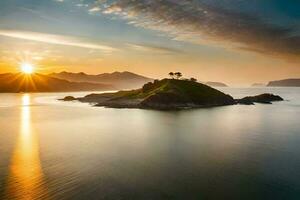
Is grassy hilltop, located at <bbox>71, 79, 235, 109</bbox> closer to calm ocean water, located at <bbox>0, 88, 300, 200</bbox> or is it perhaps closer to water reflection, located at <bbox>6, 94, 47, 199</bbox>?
calm ocean water, located at <bbox>0, 88, 300, 200</bbox>

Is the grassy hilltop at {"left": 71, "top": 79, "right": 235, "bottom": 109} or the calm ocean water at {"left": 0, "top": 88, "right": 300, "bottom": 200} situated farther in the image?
the grassy hilltop at {"left": 71, "top": 79, "right": 235, "bottom": 109}

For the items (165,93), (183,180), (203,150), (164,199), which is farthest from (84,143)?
(165,93)

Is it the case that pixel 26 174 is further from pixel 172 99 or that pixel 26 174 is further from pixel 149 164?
pixel 172 99

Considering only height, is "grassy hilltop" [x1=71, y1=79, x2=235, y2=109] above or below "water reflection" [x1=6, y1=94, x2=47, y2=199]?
above

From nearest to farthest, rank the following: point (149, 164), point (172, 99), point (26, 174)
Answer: point (26, 174), point (149, 164), point (172, 99)

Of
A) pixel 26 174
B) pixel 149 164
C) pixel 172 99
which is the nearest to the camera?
pixel 26 174

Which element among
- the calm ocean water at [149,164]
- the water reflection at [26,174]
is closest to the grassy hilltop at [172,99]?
the calm ocean water at [149,164]

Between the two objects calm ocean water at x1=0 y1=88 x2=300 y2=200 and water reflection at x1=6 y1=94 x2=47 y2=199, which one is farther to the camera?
calm ocean water at x1=0 y1=88 x2=300 y2=200

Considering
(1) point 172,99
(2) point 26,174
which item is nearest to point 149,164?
(2) point 26,174

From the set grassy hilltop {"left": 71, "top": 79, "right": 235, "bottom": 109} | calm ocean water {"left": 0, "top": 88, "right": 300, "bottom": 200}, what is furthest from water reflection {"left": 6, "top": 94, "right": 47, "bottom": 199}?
grassy hilltop {"left": 71, "top": 79, "right": 235, "bottom": 109}

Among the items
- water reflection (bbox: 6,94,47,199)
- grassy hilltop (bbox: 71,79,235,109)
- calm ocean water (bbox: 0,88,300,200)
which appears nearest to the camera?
water reflection (bbox: 6,94,47,199)

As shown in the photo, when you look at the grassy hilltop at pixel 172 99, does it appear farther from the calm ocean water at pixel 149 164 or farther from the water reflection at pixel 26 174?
the water reflection at pixel 26 174

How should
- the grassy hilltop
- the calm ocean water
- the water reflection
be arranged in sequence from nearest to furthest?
the water reflection < the calm ocean water < the grassy hilltop
